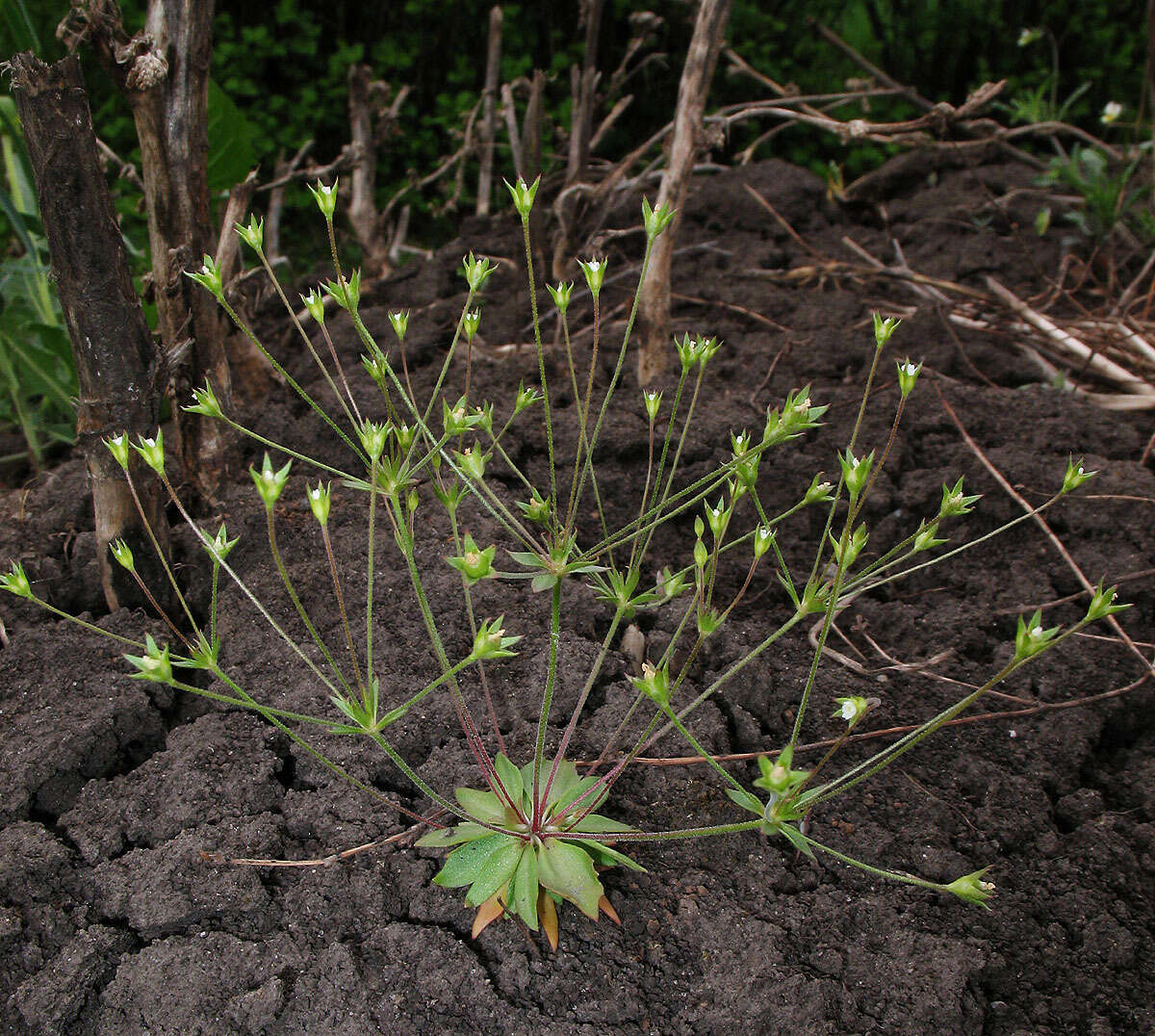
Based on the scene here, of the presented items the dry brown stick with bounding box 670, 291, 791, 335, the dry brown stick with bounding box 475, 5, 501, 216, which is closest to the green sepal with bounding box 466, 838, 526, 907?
the dry brown stick with bounding box 670, 291, 791, 335

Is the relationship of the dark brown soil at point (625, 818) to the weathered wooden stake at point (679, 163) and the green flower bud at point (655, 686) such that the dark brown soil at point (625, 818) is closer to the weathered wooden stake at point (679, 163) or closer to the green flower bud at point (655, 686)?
the weathered wooden stake at point (679, 163)

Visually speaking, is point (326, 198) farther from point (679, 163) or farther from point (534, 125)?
point (534, 125)

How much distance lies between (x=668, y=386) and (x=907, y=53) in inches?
136

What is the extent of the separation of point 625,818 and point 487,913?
0.29m

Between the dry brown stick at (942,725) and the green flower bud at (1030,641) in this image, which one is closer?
the green flower bud at (1030,641)

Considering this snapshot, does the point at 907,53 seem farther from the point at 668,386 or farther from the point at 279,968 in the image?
the point at 279,968

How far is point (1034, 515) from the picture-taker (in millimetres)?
1918

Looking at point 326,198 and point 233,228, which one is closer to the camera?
point 326,198

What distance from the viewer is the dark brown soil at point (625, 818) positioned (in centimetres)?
134

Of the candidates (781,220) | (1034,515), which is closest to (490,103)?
(781,220)

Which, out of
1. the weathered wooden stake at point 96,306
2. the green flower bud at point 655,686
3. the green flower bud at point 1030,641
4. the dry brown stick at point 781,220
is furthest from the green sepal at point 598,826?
the dry brown stick at point 781,220

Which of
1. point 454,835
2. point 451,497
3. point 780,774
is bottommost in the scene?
point 454,835

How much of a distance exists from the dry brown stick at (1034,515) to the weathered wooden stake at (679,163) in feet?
2.44

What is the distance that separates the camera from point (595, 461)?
236 centimetres
